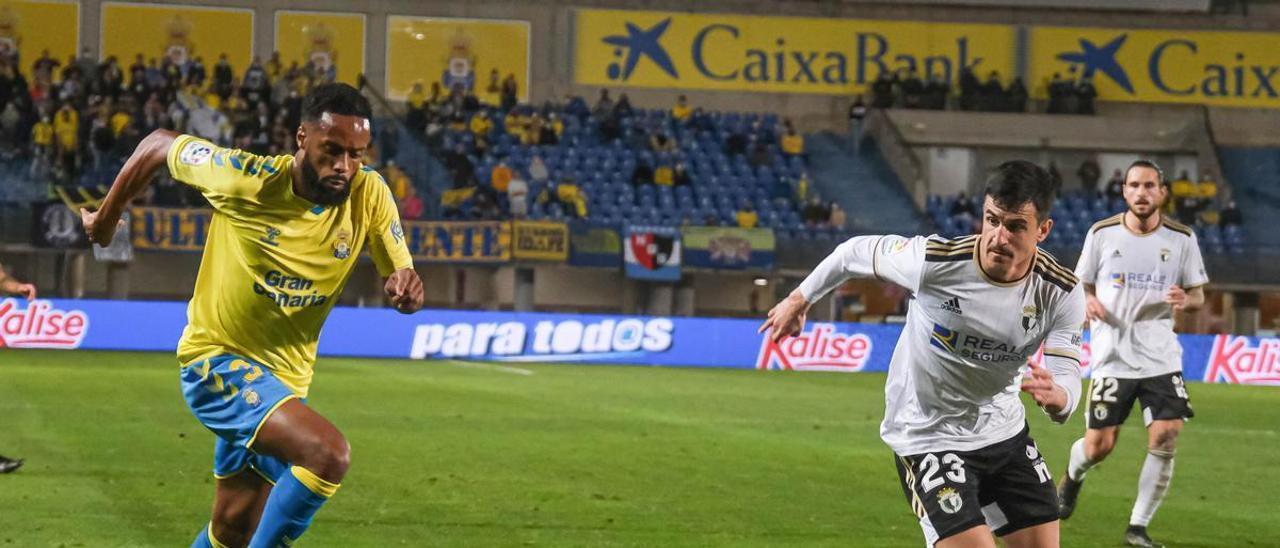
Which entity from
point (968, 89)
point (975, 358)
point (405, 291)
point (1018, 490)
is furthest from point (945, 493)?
point (968, 89)

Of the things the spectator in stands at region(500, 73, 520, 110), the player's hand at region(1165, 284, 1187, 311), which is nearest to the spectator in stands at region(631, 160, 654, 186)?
the spectator in stands at region(500, 73, 520, 110)

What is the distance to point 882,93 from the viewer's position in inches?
1747

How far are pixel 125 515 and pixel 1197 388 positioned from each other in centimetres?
2140

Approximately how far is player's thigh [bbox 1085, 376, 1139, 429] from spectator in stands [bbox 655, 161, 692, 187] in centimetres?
2944

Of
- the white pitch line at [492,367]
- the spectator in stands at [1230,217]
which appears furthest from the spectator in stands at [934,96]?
the white pitch line at [492,367]

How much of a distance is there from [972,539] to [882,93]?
129 ft

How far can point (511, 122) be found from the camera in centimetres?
3994

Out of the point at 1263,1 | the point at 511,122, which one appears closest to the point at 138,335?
the point at 511,122

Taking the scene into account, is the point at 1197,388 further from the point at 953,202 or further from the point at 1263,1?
the point at 1263,1

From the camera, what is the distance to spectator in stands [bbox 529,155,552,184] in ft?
125

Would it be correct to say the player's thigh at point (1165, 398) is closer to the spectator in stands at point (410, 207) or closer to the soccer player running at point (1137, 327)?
the soccer player running at point (1137, 327)

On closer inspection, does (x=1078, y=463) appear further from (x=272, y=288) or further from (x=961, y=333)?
(x=272, y=288)

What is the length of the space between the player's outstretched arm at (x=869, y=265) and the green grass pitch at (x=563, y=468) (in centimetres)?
355

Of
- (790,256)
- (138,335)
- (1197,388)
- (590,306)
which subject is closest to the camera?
(1197,388)
